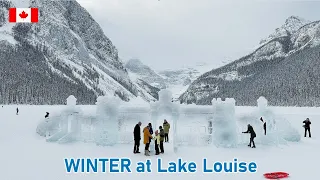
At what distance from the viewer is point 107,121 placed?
26.0 meters

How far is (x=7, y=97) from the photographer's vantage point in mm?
127250

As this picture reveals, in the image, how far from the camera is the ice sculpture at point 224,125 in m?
25.5

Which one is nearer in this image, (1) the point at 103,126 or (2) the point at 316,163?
(2) the point at 316,163

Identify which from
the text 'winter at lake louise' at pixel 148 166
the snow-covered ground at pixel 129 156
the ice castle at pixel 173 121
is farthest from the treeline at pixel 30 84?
the text 'winter at lake louise' at pixel 148 166

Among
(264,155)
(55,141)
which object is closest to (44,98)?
(55,141)

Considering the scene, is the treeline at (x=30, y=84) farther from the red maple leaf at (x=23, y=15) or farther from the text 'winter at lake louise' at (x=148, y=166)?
the text 'winter at lake louise' at (x=148, y=166)

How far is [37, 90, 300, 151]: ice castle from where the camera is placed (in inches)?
1002

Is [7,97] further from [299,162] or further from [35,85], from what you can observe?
[299,162]

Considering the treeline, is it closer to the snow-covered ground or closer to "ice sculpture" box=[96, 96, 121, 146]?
"ice sculpture" box=[96, 96, 121, 146]

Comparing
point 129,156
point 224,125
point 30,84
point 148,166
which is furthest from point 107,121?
point 30,84

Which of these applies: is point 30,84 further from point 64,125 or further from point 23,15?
point 64,125

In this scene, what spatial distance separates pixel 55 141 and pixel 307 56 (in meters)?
193

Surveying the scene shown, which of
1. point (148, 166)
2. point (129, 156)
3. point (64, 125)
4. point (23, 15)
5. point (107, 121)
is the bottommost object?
point (148, 166)

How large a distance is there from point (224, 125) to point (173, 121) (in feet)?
12.2
